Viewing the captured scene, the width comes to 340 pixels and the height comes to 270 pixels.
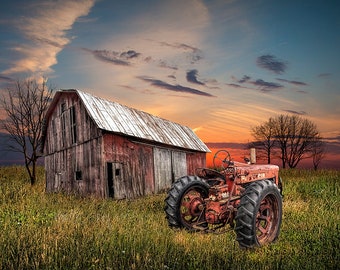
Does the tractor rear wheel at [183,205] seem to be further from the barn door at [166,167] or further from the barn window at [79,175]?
the barn door at [166,167]

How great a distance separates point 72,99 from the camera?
1675 cm

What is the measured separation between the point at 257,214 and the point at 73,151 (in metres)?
12.7

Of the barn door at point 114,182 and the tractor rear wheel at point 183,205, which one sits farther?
the barn door at point 114,182

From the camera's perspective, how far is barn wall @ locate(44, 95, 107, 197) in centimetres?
1480

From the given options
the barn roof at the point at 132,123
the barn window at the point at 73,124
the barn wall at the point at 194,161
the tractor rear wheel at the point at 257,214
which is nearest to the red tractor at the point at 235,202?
the tractor rear wheel at the point at 257,214

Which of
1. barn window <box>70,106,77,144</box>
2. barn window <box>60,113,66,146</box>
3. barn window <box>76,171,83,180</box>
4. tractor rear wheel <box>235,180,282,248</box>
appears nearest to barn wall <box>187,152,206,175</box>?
barn window <box>76,171,83,180</box>

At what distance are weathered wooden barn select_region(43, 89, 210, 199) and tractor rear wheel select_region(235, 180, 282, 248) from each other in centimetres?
947

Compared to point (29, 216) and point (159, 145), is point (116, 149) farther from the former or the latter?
point (29, 216)

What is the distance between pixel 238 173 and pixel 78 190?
11486 millimetres

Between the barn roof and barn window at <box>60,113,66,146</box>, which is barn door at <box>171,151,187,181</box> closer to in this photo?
the barn roof

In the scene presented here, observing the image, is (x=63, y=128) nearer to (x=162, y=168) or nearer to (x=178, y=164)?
(x=162, y=168)

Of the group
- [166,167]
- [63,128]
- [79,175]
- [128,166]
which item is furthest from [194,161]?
[63,128]

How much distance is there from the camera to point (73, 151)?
54.7 ft

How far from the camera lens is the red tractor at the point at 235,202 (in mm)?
5457
